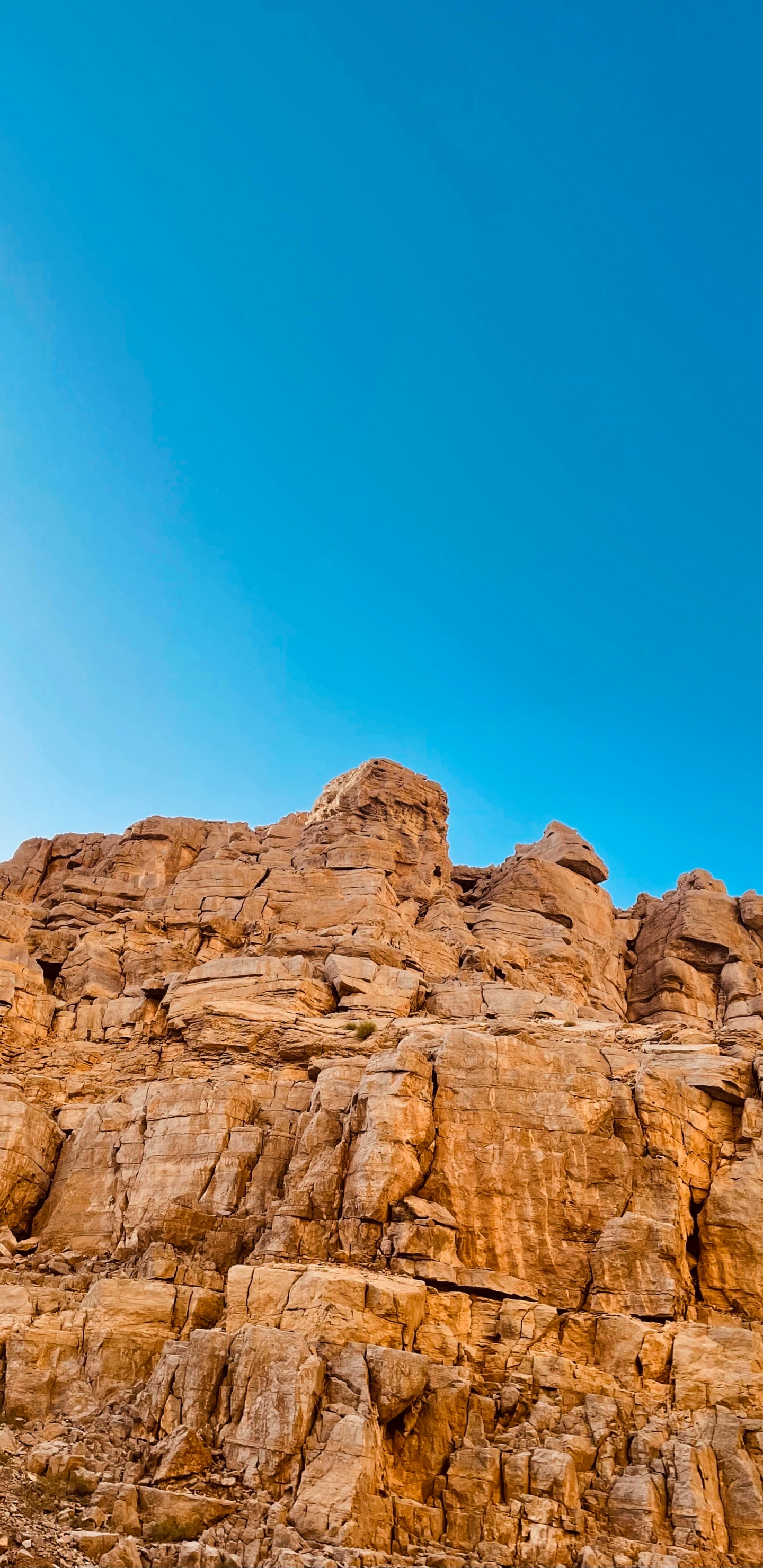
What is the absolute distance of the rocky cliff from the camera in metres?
22.9

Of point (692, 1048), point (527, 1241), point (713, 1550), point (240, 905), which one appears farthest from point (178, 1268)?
point (240, 905)

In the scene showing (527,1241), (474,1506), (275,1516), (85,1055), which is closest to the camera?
(275,1516)

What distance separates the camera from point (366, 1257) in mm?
28188

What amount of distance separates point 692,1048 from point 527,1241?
9599 millimetres

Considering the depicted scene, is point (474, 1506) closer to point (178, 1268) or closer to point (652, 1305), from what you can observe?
point (652, 1305)

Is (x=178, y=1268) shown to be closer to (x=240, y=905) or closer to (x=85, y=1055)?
(x=85, y=1055)

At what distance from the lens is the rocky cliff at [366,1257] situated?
22.9 metres

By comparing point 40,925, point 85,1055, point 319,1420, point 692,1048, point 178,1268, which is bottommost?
point 319,1420

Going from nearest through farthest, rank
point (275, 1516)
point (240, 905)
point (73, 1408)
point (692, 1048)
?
point (275, 1516) → point (73, 1408) → point (692, 1048) → point (240, 905)

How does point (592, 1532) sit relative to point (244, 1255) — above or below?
below

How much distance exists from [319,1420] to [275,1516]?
2183mm

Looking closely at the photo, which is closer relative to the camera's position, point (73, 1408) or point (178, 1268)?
point (73, 1408)

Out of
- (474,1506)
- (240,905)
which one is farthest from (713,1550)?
(240,905)

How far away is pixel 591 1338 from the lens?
1085 inches
